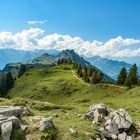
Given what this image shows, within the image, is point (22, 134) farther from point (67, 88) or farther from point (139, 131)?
point (67, 88)

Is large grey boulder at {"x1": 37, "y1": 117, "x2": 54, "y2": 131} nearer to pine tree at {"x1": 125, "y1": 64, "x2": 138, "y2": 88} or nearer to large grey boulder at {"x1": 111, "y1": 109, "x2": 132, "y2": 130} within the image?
large grey boulder at {"x1": 111, "y1": 109, "x2": 132, "y2": 130}

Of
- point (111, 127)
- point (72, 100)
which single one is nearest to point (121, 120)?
point (111, 127)

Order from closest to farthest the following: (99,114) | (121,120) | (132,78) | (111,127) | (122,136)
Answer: (122,136)
(111,127)
(121,120)
(99,114)
(132,78)

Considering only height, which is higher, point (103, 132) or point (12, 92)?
point (103, 132)

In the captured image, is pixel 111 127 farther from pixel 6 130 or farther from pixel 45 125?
pixel 6 130

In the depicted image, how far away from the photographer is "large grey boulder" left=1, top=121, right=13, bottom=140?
22683 millimetres

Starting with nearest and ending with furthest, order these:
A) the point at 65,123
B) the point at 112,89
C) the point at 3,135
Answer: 1. the point at 3,135
2. the point at 65,123
3. the point at 112,89

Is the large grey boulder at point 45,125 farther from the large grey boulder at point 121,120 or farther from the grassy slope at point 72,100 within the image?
the large grey boulder at point 121,120

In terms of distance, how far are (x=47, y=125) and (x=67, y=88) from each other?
11910 centimetres

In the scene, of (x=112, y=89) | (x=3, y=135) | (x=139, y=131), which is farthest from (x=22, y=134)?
(x=112, y=89)

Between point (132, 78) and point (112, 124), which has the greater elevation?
point (132, 78)

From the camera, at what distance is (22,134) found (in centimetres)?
2339

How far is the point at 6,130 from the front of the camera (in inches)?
904

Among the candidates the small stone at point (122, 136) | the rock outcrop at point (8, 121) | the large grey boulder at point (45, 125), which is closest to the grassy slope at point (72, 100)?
the large grey boulder at point (45, 125)
